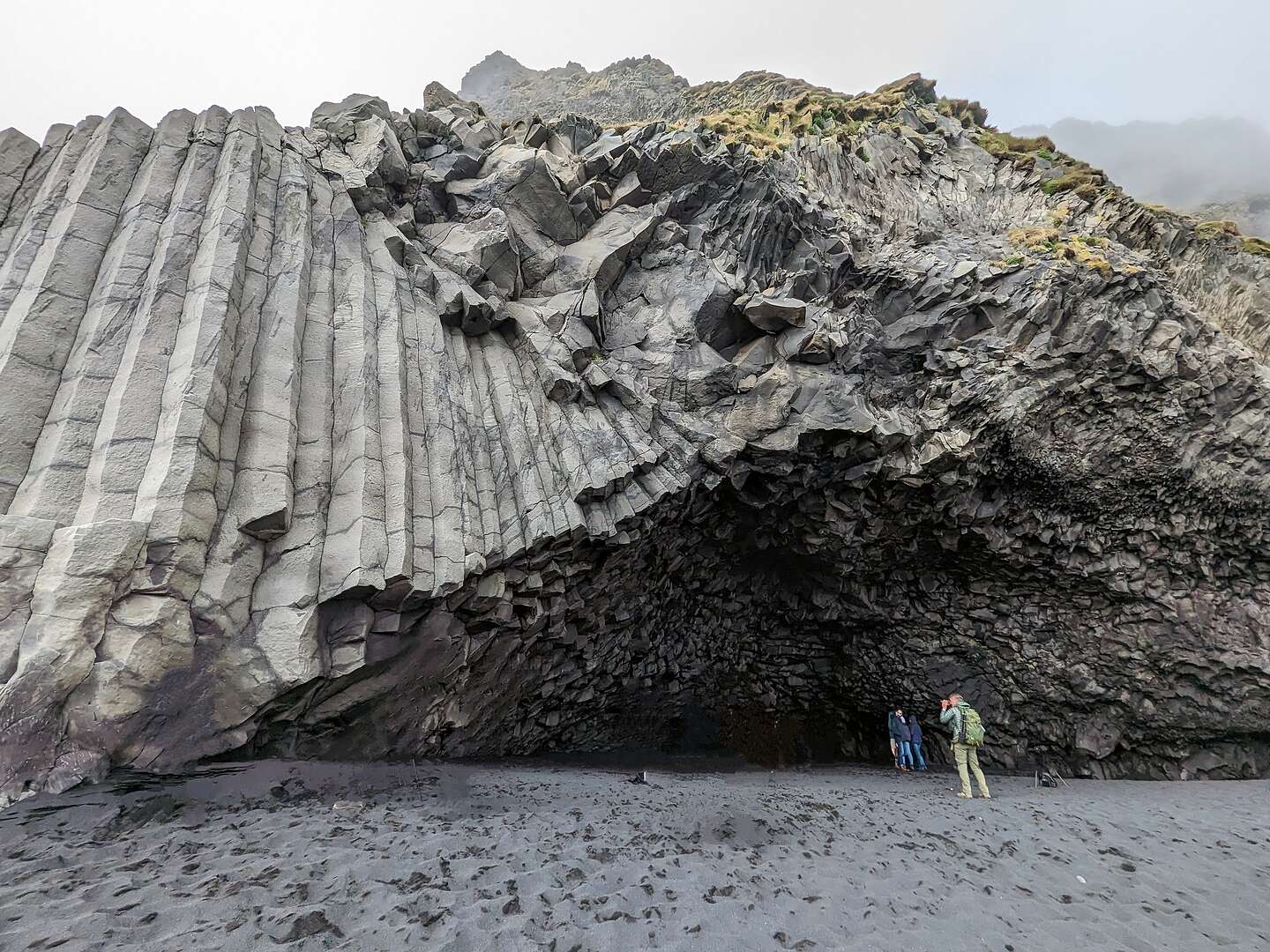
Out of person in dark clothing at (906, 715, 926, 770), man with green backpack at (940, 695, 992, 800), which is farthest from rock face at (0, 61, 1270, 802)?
man with green backpack at (940, 695, 992, 800)

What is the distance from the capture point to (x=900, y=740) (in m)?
15.0

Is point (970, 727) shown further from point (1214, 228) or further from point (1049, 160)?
point (1049, 160)

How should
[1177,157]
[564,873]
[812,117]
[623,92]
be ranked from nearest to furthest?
[564,873] < [812,117] < [623,92] < [1177,157]

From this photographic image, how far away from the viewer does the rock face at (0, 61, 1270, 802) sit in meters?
5.98

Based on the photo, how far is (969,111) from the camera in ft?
66.6

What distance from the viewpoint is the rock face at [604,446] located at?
598cm

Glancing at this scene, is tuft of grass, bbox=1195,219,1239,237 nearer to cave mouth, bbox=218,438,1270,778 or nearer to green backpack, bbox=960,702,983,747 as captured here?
cave mouth, bbox=218,438,1270,778

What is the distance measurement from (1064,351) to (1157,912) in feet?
35.7

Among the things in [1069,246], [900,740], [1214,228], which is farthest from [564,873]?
[1214,228]

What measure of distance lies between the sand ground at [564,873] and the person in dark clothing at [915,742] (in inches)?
274

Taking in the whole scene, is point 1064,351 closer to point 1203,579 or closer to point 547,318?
point 1203,579

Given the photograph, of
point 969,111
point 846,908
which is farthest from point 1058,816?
point 969,111

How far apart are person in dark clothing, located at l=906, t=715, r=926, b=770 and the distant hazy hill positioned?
2053 inches

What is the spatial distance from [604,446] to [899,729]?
11.7 meters
